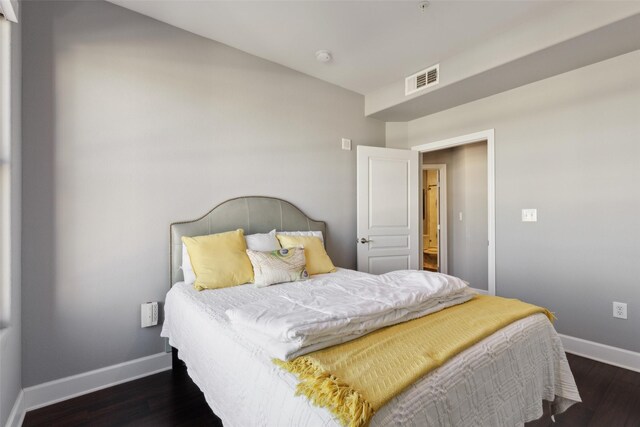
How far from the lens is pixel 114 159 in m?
2.10

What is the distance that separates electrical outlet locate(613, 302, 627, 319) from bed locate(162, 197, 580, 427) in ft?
4.59

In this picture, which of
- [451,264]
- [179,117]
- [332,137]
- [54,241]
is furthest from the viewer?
[451,264]

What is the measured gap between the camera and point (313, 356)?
3.35 feet

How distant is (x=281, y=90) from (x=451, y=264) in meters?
3.73

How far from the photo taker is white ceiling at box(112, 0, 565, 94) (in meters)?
2.12

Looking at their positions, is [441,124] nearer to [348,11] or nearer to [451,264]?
[348,11]

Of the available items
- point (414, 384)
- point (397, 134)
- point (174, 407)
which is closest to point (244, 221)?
point (174, 407)

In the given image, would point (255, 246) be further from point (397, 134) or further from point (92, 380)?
point (397, 134)

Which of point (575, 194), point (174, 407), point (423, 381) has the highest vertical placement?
point (575, 194)

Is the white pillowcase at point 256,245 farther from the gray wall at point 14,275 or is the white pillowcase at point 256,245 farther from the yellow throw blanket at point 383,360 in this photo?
the yellow throw blanket at point 383,360

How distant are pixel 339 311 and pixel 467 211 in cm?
404

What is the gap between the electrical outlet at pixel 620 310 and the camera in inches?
91.7

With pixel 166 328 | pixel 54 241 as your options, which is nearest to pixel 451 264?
pixel 166 328

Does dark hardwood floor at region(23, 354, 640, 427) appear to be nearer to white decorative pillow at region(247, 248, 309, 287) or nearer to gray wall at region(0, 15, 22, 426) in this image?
gray wall at region(0, 15, 22, 426)
